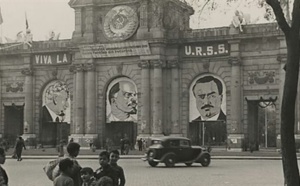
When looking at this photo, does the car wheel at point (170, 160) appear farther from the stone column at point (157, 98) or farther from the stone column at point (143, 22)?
the stone column at point (143, 22)

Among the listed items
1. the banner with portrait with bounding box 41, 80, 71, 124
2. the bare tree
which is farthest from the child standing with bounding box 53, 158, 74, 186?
the banner with portrait with bounding box 41, 80, 71, 124

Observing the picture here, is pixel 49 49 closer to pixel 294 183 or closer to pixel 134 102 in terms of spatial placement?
pixel 134 102

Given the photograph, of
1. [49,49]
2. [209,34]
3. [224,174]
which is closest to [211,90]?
[209,34]

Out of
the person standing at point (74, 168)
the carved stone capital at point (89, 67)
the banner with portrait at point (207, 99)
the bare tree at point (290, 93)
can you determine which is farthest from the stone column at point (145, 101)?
the person standing at point (74, 168)

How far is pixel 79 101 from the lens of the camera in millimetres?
56000

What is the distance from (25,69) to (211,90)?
743 inches

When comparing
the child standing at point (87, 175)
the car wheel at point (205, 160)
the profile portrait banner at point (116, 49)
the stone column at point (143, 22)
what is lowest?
the car wheel at point (205, 160)

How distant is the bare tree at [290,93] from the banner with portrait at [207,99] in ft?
119

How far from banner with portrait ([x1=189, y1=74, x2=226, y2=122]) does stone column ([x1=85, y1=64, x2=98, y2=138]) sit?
8.89 metres

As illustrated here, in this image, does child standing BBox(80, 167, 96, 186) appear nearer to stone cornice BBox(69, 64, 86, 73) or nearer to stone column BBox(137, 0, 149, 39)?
stone column BBox(137, 0, 149, 39)

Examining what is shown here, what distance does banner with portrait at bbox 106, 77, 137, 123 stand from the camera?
5525 cm

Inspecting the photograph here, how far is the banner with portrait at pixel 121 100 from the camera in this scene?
55.2m

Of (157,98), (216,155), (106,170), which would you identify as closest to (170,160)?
(216,155)

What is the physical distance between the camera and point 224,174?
1041 inches
